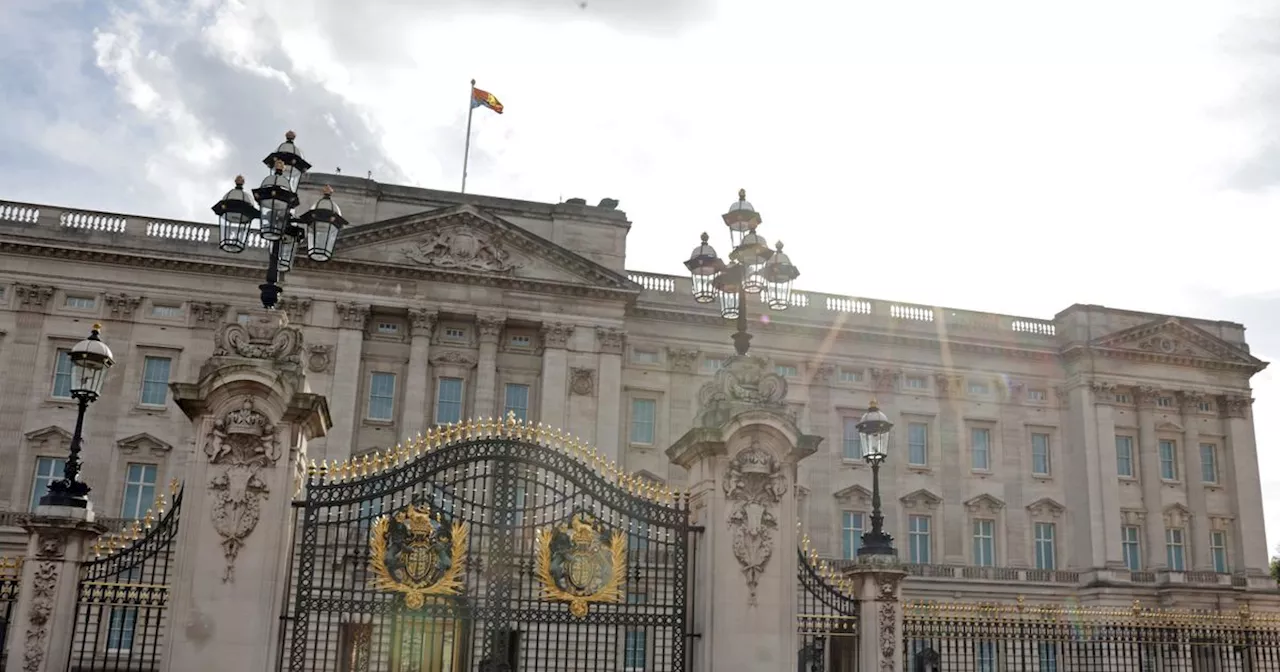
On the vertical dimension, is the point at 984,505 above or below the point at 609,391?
below

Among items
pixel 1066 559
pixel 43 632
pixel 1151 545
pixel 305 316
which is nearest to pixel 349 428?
pixel 305 316

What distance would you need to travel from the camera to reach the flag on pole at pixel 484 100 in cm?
5088

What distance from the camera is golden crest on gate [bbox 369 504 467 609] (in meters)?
14.6

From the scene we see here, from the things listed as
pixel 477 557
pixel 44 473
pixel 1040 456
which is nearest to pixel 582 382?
pixel 44 473

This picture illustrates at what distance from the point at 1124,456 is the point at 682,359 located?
23.1 meters

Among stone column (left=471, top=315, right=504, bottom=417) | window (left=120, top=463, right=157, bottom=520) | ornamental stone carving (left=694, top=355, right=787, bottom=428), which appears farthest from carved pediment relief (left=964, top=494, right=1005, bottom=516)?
ornamental stone carving (left=694, top=355, right=787, bottom=428)

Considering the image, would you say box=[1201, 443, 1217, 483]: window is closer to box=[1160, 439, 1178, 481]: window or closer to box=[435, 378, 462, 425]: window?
box=[1160, 439, 1178, 481]: window

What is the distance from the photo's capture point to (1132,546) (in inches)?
2135

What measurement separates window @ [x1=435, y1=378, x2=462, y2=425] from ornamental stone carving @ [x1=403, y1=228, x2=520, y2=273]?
16.0ft

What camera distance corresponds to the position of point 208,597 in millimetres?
13383

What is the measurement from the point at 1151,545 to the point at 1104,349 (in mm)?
9695

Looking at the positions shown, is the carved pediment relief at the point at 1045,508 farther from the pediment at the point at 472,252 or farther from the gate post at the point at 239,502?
the gate post at the point at 239,502

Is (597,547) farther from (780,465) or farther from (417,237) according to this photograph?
(417,237)

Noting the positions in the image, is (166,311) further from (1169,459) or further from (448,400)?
(1169,459)
